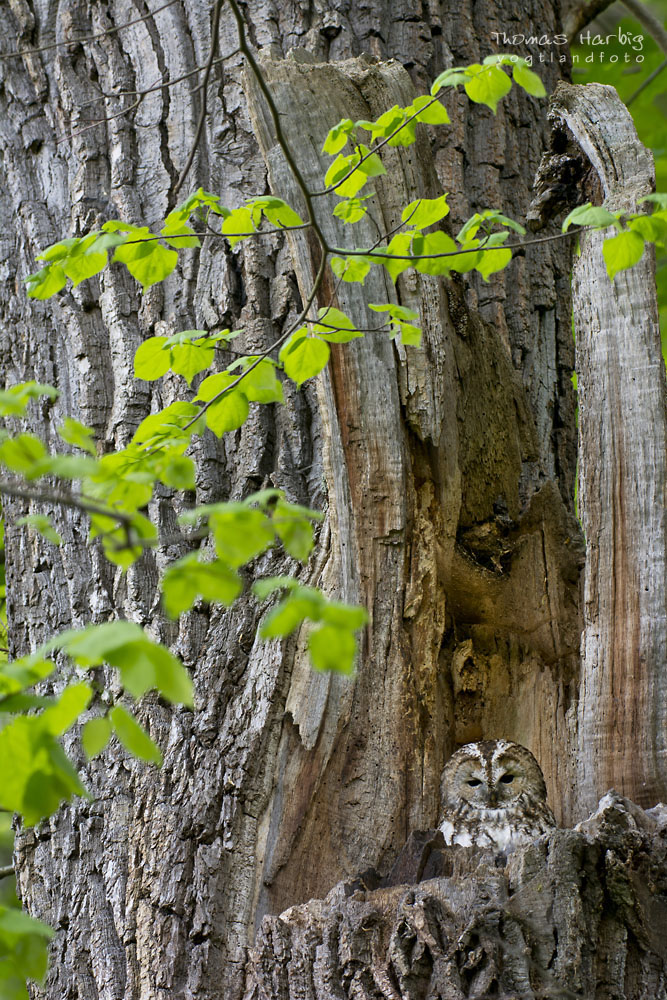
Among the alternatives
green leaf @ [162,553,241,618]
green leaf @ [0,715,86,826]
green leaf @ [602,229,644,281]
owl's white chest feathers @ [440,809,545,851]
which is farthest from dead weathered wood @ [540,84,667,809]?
green leaf @ [0,715,86,826]

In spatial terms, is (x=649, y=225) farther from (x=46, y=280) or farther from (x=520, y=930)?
(x=520, y=930)

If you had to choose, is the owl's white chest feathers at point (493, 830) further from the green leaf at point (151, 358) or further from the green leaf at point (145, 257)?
the green leaf at point (145, 257)

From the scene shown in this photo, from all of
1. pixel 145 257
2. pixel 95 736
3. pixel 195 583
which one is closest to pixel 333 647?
pixel 195 583

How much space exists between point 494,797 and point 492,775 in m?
0.08

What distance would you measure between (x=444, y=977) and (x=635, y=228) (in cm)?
157

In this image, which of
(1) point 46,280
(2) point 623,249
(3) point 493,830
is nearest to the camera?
(2) point 623,249

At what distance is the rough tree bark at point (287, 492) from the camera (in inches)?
88.2

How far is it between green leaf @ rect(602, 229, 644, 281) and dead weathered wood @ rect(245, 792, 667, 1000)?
1137 millimetres

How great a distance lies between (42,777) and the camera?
1.27 metres

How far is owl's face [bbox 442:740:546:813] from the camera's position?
9.00 feet

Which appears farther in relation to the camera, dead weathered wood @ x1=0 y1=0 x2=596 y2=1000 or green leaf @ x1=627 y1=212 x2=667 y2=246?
dead weathered wood @ x1=0 y1=0 x2=596 y2=1000

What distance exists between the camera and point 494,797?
284 cm

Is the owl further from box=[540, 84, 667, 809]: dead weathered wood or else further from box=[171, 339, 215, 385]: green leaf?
box=[171, 339, 215, 385]: green leaf

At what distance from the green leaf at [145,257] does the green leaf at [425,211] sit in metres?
0.55
